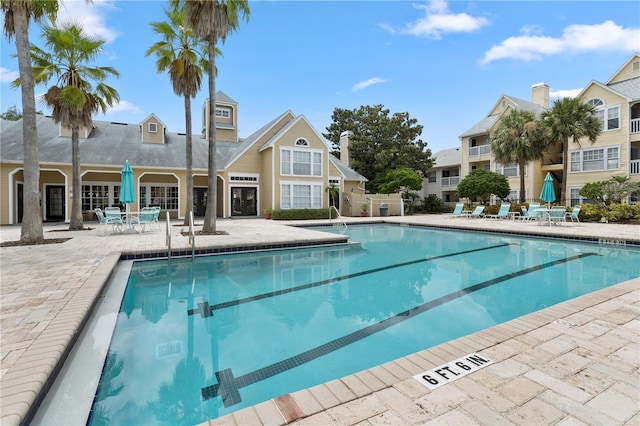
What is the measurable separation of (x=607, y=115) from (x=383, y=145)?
53.3 feet

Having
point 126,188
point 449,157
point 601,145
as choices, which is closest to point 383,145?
point 449,157

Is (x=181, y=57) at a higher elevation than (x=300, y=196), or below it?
higher

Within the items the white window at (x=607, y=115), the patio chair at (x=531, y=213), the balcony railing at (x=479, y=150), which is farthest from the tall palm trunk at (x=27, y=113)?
the white window at (x=607, y=115)

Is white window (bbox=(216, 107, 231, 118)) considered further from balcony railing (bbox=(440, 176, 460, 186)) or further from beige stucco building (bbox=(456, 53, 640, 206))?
balcony railing (bbox=(440, 176, 460, 186))

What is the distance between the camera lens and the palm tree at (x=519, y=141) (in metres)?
21.6

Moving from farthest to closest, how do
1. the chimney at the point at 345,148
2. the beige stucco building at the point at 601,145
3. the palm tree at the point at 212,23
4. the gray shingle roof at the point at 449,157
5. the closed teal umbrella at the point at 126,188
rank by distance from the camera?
the gray shingle roof at the point at 449,157
the chimney at the point at 345,148
the beige stucco building at the point at 601,145
the closed teal umbrella at the point at 126,188
the palm tree at the point at 212,23

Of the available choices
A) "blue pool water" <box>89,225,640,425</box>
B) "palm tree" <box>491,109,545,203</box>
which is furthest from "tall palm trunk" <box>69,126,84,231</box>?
"palm tree" <box>491,109,545,203</box>

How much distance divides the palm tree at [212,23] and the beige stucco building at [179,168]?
9.14 m

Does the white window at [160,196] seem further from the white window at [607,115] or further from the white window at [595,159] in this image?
the white window at [607,115]

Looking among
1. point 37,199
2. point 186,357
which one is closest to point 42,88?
point 37,199

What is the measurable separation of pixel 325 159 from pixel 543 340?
818 inches

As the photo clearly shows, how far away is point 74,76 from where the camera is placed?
13.3 meters

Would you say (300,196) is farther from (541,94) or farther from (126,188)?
(541,94)

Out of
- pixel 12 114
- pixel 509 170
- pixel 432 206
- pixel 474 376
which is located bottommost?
pixel 474 376
